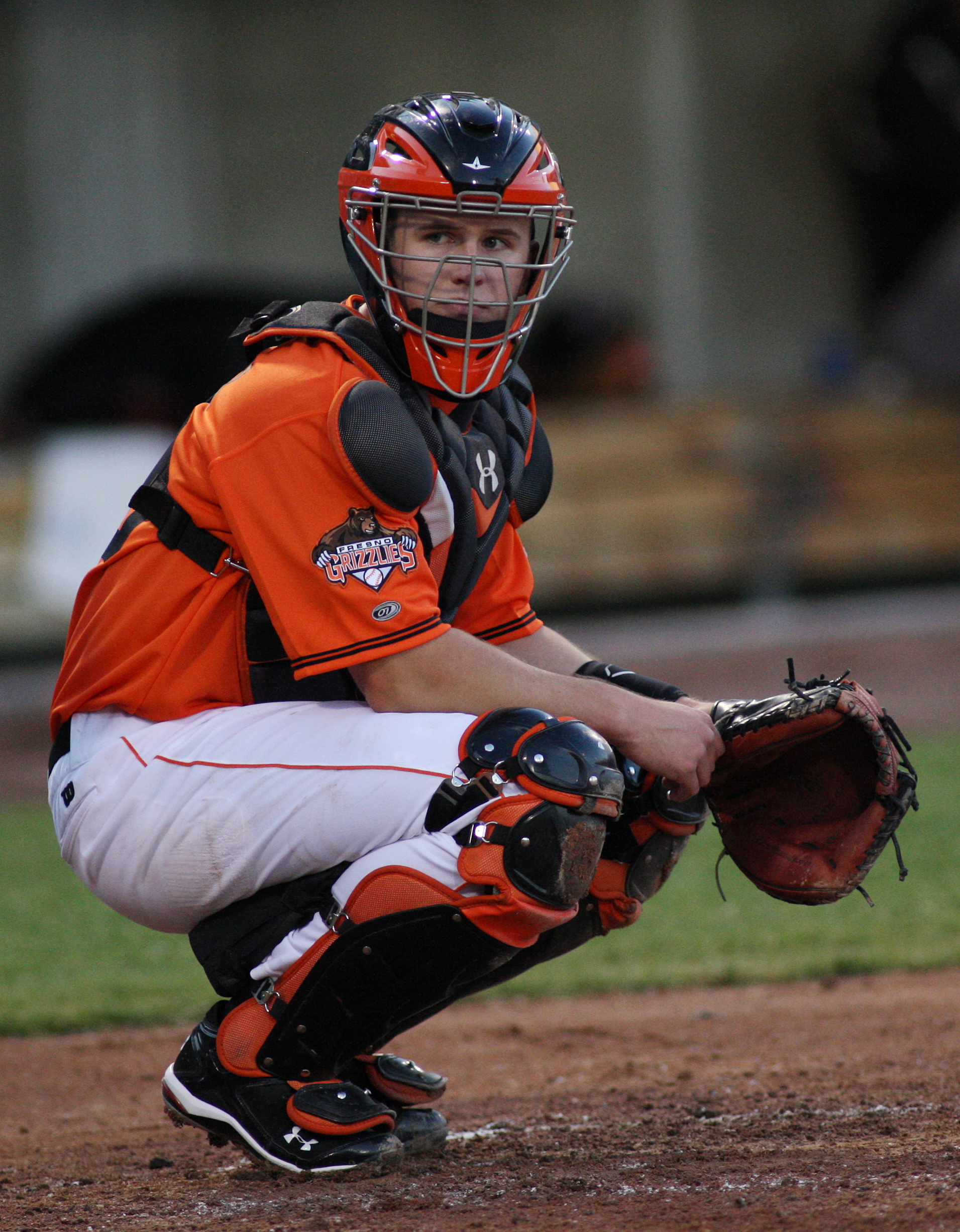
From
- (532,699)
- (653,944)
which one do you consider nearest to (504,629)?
(532,699)

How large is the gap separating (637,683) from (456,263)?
2.95 ft

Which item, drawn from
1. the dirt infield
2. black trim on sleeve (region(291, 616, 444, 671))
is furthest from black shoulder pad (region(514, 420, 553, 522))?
the dirt infield

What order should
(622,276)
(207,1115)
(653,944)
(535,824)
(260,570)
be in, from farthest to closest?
(622,276) → (653,944) → (207,1115) → (260,570) → (535,824)

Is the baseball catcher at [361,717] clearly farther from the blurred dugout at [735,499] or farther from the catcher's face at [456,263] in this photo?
the blurred dugout at [735,499]

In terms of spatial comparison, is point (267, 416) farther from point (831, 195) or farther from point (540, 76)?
point (831, 195)

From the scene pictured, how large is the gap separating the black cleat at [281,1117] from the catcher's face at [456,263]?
1.42m

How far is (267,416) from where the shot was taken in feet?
8.33

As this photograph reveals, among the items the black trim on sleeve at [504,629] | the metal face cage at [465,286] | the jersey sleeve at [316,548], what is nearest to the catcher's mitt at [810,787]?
the black trim on sleeve at [504,629]

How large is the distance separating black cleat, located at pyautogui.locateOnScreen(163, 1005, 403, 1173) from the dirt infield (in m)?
0.05

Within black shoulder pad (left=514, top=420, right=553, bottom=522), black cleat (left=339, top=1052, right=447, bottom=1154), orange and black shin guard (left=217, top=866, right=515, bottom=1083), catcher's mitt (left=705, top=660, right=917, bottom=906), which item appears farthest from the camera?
black shoulder pad (left=514, top=420, right=553, bottom=522)

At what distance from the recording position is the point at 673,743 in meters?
2.59

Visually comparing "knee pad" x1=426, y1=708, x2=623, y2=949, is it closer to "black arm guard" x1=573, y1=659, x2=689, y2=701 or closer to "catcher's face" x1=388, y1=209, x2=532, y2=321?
"black arm guard" x1=573, y1=659, x2=689, y2=701

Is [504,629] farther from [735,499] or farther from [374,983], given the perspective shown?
[735,499]

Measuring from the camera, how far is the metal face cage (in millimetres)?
2699
